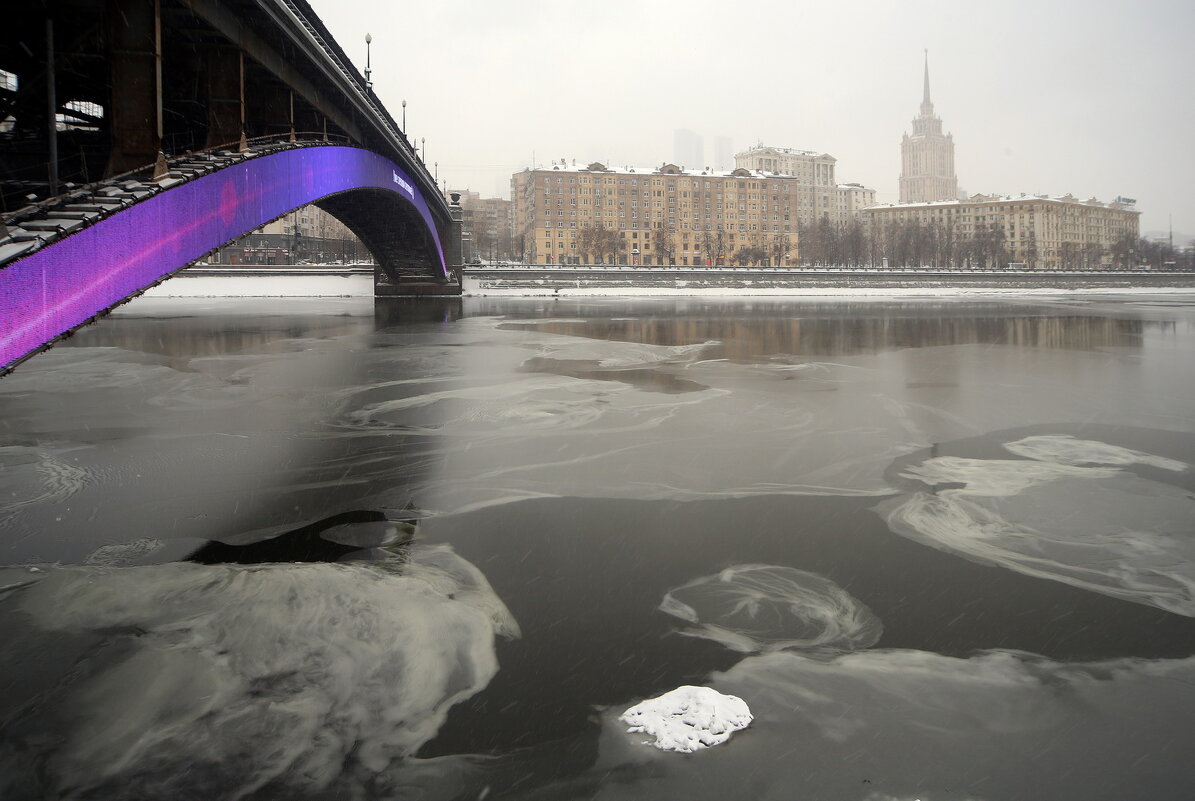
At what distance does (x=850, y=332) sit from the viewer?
29.5 metres

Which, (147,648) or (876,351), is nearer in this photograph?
(147,648)

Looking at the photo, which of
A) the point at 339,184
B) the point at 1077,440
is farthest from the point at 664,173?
the point at 1077,440

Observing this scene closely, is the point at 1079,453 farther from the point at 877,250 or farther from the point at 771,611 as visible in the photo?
the point at 877,250

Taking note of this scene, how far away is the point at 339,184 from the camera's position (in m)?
23.4

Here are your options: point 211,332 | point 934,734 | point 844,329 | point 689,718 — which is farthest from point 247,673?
point 844,329

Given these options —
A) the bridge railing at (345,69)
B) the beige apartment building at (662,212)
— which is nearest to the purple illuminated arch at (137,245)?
the bridge railing at (345,69)

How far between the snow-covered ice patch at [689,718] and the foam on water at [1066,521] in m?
3.17

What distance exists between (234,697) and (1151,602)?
5.76 meters

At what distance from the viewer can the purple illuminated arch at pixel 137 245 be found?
831 centimetres

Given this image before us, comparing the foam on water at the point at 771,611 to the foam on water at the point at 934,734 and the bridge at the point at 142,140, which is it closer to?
the foam on water at the point at 934,734

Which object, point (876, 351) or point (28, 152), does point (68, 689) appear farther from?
point (876, 351)

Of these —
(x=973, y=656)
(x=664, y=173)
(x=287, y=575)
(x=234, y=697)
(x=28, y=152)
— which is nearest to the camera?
(x=234, y=697)

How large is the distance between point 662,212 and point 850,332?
119 metres

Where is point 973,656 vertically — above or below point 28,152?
below
